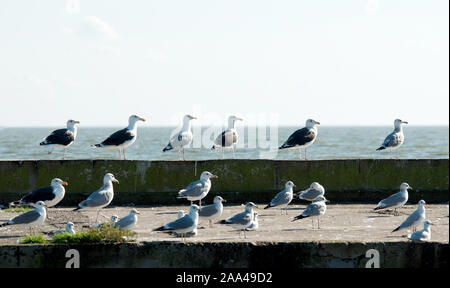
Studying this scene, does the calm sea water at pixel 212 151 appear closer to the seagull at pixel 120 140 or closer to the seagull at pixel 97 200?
the seagull at pixel 120 140

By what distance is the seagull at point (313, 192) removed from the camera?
12883mm

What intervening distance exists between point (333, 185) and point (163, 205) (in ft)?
12.0

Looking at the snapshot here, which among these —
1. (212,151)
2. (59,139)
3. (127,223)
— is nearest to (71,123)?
(59,139)

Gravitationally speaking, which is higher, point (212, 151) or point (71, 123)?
point (71, 123)

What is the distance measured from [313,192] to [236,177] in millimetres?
1827

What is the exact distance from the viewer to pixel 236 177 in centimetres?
1395

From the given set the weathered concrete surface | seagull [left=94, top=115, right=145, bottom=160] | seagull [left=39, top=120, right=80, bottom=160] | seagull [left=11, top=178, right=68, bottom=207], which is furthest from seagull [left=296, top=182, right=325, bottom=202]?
seagull [left=39, top=120, right=80, bottom=160]

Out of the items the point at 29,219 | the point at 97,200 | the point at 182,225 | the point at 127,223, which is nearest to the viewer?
the point at 182,225

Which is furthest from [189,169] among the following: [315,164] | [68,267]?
[68,267]

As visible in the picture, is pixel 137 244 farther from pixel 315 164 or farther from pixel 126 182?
pixel 315 164

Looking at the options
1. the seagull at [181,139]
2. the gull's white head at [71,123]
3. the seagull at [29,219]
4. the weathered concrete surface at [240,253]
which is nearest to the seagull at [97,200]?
the seagull at [29,219]

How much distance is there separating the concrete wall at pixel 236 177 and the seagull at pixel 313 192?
1.11 m

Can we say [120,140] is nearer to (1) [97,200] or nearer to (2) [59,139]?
(2) [59,139]

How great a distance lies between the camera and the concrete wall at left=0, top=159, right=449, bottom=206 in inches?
541
